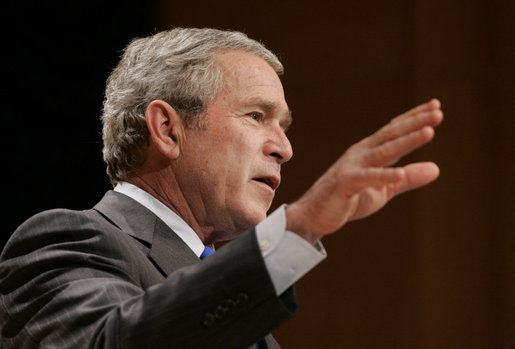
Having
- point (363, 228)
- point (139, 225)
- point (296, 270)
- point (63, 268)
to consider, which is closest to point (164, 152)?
point (139, 225)

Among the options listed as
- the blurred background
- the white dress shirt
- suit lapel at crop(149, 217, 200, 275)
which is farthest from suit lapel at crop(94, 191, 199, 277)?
the blurred background

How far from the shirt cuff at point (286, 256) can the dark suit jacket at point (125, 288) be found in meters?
0.01

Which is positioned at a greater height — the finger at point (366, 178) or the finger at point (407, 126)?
the finger at point (407, 126)

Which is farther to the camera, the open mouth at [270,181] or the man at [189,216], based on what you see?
the open mouth at [270,181]

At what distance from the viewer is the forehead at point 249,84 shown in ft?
5.78

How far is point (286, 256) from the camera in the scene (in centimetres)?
104

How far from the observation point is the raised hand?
991 mm

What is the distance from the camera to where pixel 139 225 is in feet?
5.14

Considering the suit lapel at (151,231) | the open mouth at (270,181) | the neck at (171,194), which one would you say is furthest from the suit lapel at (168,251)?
the open mouth at (270,181)

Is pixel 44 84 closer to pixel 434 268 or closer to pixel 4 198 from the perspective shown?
pixel 4 198

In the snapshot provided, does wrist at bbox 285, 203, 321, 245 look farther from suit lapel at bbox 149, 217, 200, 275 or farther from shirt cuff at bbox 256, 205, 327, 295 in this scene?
suit lapel at bbox 149, 217, 200, 275

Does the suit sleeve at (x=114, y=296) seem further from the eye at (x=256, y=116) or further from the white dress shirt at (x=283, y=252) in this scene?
the eye at (x=256, y=116)

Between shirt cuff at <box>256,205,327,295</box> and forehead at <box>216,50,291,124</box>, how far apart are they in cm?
75

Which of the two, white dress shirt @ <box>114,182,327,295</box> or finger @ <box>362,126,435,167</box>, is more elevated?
finger @ <box>362,126,435,167</box>
